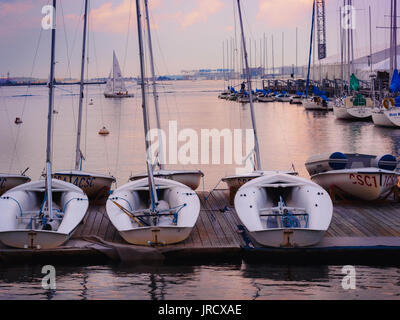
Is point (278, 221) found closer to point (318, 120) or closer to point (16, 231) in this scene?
point (16, 231)

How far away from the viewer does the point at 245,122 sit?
48.7 meters

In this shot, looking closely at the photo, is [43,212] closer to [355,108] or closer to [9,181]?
[9,181]

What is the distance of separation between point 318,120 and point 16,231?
138ft

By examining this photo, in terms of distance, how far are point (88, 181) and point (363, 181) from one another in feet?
20.9

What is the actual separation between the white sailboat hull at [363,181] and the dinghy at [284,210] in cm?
150

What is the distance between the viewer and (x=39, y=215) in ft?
37.8

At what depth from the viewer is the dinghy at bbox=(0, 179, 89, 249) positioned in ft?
34.9

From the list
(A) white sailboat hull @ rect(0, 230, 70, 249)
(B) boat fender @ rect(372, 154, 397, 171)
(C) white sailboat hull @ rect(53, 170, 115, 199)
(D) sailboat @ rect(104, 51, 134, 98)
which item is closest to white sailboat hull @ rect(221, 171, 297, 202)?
(B) boat fender @ rect(372, 154, 397, 171)

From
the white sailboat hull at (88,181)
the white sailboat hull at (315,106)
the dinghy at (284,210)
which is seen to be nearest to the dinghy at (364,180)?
the dinghy at (284,210)

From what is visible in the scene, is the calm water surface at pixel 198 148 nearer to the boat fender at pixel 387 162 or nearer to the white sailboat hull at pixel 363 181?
the white sailboat hull at pixel 363 181

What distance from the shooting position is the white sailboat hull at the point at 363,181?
13297 mm

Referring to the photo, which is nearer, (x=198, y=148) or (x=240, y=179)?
(x=240, y=179)

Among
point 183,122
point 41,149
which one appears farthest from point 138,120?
point 41,149

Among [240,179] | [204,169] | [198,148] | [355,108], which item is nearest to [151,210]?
[240,179]
